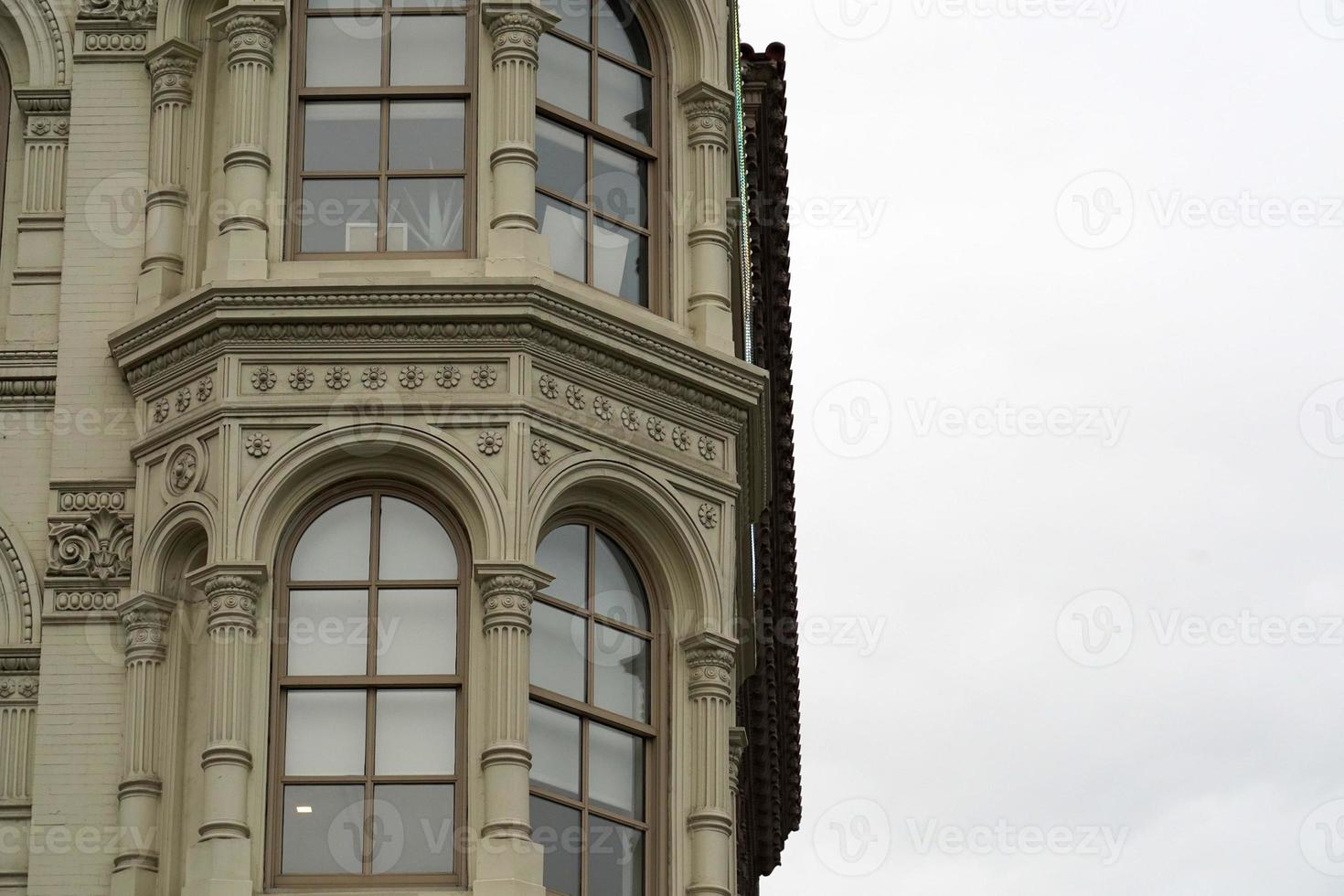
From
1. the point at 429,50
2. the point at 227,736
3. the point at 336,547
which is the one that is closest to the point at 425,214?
the point at 429,50

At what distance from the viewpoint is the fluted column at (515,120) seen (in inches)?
965

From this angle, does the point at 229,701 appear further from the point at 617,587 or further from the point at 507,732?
the point at 617,587

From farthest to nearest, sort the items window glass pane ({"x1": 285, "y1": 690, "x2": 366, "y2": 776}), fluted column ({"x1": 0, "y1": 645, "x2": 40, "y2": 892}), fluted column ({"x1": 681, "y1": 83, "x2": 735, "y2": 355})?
fluted column ({"x1": 681, "y1": 83, "x2": 735, "y2": 355}), fluted column ({"x1": 0, "y1": 645, "x2": 40, "y2": 892}), window glass pane ({"x1": 285, "y1": 690, "x2": 366, "y2": 776})

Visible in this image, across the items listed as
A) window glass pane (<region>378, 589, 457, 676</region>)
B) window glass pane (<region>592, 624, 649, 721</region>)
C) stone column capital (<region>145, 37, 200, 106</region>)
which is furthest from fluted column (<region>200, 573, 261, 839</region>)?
stone column capital (<region>145, 37, 200, 106</region>)

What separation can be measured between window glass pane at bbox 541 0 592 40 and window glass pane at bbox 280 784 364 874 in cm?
738

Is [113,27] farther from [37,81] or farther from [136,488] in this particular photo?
[136,488]

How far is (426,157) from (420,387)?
232 centimetres

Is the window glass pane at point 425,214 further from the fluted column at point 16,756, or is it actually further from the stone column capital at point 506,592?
the fluted column at point 16,756

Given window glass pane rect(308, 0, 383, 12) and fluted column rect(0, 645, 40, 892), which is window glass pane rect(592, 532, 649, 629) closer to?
fluted column rect(0, 645, 40, 892)

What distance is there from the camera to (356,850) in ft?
74.2

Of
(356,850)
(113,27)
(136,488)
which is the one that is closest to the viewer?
(356,850)

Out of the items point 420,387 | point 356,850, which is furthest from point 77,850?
point 420,387

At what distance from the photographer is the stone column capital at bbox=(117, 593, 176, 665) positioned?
23.6m

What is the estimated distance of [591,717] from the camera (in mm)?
23812
